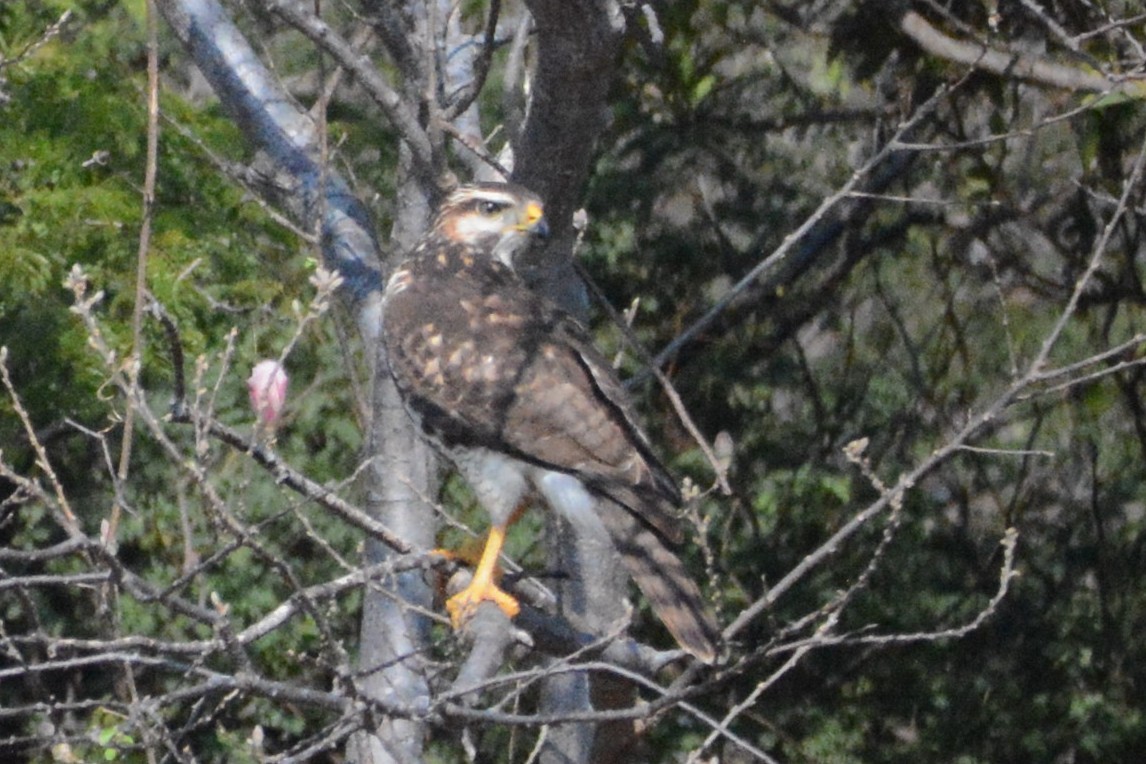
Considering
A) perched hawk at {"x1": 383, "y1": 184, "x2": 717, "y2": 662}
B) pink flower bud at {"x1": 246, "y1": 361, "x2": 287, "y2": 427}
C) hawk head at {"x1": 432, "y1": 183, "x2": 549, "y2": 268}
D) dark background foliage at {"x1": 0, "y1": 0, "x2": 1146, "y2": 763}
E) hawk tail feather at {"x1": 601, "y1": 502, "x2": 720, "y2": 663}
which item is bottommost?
dark background foliage at {"x1": 0, "y1": 0, "x2": 1146, "y2": 763}

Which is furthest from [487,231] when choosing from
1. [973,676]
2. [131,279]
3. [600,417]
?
[973,676]

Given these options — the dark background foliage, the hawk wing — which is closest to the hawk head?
the hawk wing

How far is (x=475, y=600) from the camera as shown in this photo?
2998 mm

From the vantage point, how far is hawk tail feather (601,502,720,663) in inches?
112

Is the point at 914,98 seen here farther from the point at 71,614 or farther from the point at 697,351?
the point at 71,614

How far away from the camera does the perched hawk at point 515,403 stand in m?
3.10

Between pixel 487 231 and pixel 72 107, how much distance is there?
1.35 m

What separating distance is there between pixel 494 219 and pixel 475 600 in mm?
886

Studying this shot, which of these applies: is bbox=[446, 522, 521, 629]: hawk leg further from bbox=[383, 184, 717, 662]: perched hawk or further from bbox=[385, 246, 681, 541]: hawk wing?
bbox=[385, 246, 681, 541]: hawk wing

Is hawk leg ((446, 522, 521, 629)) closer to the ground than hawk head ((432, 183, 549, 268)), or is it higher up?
closer to the ground

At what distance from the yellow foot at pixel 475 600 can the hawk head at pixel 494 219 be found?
0.73m

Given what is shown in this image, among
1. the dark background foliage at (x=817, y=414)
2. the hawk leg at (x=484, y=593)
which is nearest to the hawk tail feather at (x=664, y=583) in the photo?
the hawk leg at (x=484, y=593)

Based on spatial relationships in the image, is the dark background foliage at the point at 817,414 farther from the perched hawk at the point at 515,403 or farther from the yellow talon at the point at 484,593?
the yellow talon at the point at 484,593

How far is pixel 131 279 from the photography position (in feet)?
13.4
